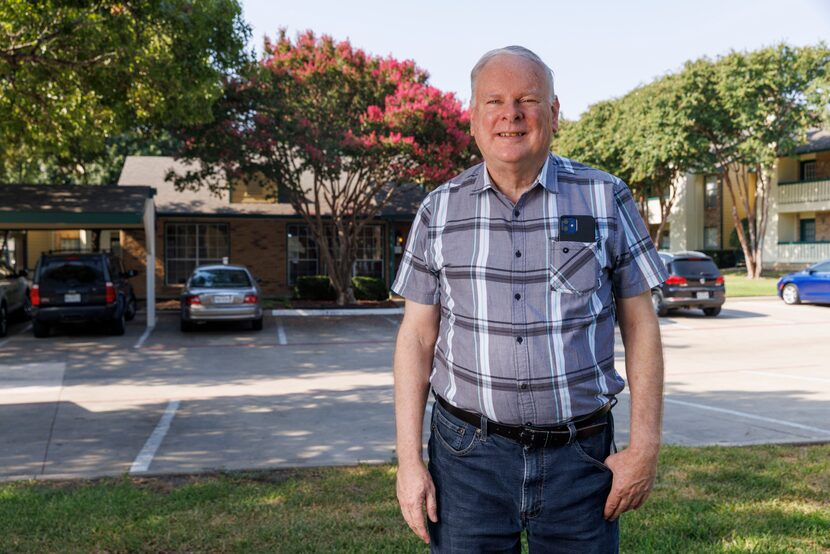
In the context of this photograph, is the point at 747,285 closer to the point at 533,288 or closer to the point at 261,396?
the point at 261,396

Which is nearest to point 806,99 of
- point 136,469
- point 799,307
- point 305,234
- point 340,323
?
point 799,307

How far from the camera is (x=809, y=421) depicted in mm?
7789

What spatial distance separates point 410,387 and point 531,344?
468mm

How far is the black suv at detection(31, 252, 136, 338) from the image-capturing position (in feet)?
51.8

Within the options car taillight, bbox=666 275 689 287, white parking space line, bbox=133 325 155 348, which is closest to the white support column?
white parking space line, bbox=133 325 155 348

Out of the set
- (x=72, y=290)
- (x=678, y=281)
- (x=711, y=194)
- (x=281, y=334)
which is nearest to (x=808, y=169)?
(x=711, y=194)

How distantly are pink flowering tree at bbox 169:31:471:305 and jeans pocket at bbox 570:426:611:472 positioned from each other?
17.2 m

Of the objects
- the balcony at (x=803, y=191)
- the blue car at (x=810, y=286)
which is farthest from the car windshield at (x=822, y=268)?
the balcony at (x=803, y=191)

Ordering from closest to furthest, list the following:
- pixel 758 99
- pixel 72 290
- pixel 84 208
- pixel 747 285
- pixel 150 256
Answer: pixel 72 290
pixel 84 208
pixel 150 256
pixel 747 285
pixel 758 99

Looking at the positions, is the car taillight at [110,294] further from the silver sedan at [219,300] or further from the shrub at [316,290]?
the shrub at [316,290]

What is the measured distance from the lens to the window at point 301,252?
2861cm

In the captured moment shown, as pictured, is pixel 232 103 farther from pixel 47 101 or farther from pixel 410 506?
pixel 410 506

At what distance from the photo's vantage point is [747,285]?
98.4 ft

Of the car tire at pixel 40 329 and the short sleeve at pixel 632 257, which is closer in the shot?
the short sleeve at pixel 632 257
